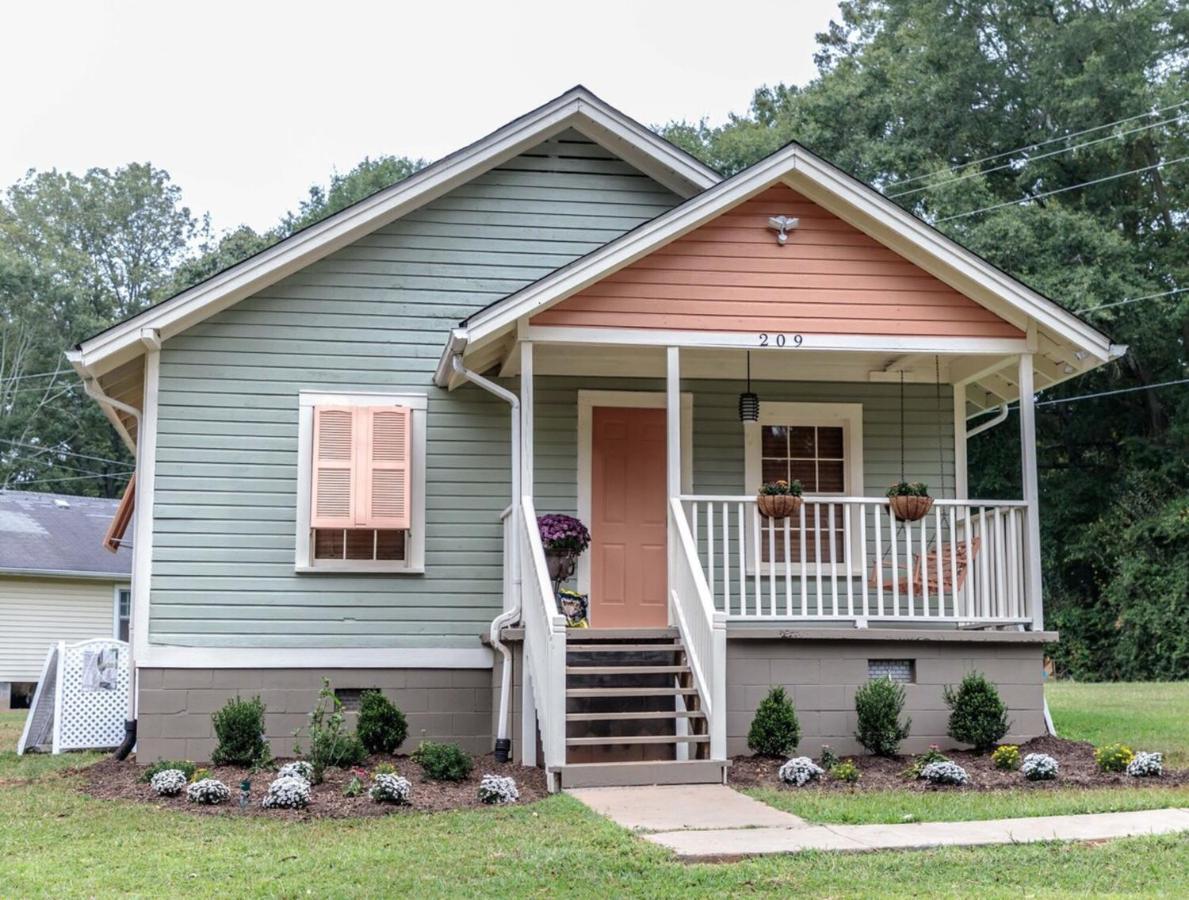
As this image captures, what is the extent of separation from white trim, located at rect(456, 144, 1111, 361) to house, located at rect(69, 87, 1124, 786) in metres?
0.03

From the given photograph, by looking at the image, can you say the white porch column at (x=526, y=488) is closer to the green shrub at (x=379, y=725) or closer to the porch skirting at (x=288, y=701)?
the green shrub at (x=379, y=725)

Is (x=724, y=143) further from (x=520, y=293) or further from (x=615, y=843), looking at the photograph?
(x=615, y=843)

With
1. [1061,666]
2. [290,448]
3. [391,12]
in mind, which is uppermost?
[391,12]

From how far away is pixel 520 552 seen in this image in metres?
10.8

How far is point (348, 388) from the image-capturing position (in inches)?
481

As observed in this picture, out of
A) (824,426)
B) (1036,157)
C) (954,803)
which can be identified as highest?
(1036,157)

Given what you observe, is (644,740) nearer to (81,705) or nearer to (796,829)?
(796,829)

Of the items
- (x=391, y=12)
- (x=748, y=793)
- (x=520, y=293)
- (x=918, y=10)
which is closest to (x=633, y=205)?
(x=520, y=293)

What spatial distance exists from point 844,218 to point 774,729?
4127mm

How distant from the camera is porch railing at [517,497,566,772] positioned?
9102mm

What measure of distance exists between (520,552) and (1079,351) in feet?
15.8

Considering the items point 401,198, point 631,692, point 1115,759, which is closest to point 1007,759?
point 1115,759

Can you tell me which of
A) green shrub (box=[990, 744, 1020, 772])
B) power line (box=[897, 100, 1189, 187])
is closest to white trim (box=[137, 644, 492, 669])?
green shrub (box=[990, 744, 1020, 772])

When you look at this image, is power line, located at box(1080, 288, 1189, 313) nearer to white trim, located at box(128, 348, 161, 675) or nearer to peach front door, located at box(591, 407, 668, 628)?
peach front door, located at box(591, 407, 668, 628)
